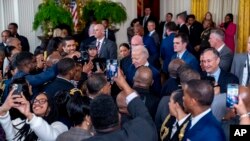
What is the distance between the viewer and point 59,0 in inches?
495

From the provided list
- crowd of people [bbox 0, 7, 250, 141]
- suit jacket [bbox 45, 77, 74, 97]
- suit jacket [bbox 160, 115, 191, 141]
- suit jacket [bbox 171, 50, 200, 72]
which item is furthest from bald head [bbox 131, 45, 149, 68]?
suit jacket [bbox 160, 115, 191, 141]

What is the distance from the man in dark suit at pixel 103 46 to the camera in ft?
26.4

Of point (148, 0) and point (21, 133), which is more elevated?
point (148, 0)

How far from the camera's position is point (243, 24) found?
491 inches

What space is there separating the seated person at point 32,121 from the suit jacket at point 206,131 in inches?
44.6

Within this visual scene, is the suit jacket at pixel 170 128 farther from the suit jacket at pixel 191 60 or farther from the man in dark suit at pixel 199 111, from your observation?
the suit jacket at pixel 191 60

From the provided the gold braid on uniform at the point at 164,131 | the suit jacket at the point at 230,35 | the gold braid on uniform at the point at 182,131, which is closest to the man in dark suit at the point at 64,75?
the gold braid on uniform at the point at 164,131

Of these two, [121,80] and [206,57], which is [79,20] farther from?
[121,80]

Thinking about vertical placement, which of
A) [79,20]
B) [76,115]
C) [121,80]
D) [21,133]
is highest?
[79,20]

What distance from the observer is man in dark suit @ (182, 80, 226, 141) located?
340 centimetres

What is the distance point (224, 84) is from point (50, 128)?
2.61 metres

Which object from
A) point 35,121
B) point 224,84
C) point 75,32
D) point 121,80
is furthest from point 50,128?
point 75,32

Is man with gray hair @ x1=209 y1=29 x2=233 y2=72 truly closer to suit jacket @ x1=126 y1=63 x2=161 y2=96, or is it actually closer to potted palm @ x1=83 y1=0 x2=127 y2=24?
suit jacket @ x1=126 y1=63 x2=161 y2=96

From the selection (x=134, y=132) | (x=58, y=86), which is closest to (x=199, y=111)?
(x=134, y=132)
